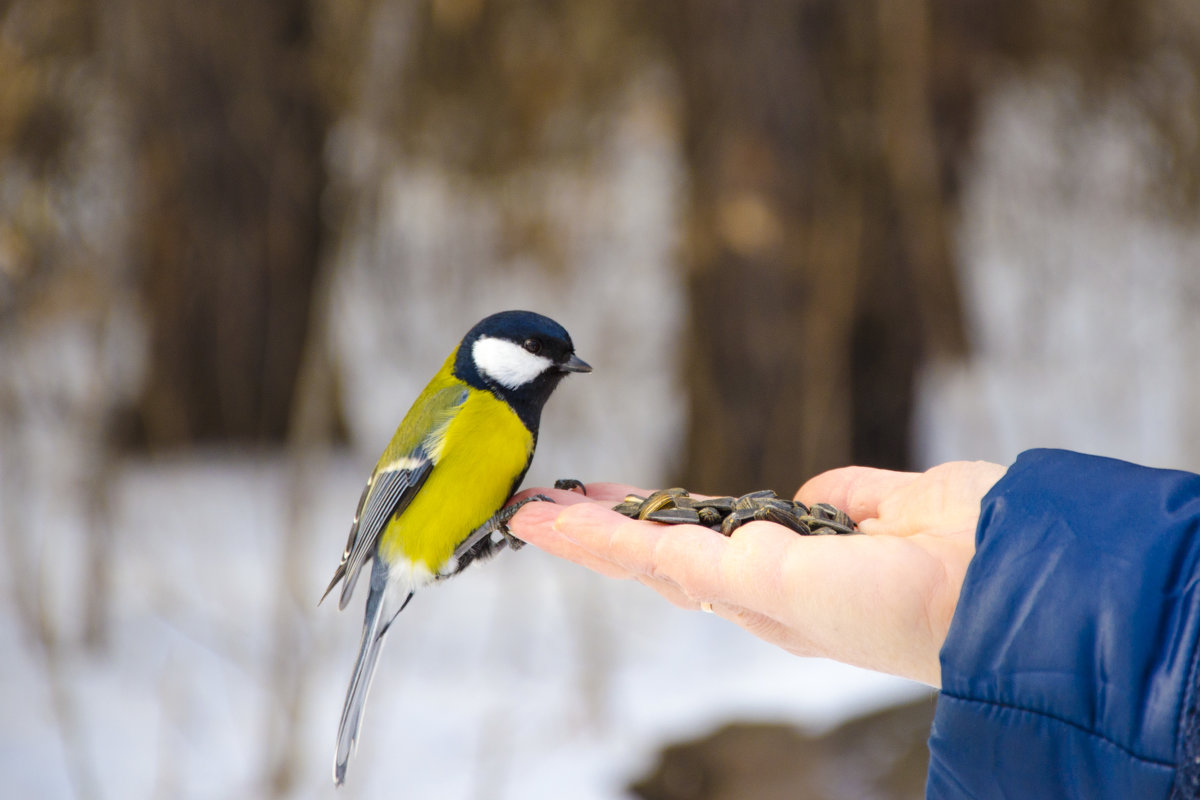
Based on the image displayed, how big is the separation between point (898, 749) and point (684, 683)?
3.22ft

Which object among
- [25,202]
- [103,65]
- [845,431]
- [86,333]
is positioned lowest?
[845,431]

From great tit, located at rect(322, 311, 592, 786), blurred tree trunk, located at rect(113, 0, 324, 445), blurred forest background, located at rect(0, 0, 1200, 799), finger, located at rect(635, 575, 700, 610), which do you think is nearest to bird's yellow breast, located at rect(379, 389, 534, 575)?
great tit, located at rect(322, 311, 592, 786)

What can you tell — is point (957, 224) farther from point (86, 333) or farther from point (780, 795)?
point (86, 333)

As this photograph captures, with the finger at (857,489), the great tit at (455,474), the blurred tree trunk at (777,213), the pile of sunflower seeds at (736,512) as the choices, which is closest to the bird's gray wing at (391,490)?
the great tit at (455,474)

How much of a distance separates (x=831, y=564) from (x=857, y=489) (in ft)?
1.79

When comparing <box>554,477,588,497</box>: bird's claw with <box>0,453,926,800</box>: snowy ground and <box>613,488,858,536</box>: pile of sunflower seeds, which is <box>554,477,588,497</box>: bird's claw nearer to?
<box>613,488,858,536</box>: pile of sunflower seeds

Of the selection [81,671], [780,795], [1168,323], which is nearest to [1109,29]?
[1168,323]

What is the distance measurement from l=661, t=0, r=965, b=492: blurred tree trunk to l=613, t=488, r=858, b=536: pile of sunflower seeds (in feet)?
7.71

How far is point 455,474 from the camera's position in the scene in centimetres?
196

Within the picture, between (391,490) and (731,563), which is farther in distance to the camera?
(391,490)

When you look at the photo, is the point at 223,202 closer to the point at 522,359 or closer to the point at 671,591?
the point at 522,359

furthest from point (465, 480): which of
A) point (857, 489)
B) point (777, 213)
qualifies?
point (777, 213)

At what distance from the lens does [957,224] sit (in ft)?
18.7

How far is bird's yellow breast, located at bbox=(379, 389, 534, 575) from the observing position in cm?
193
